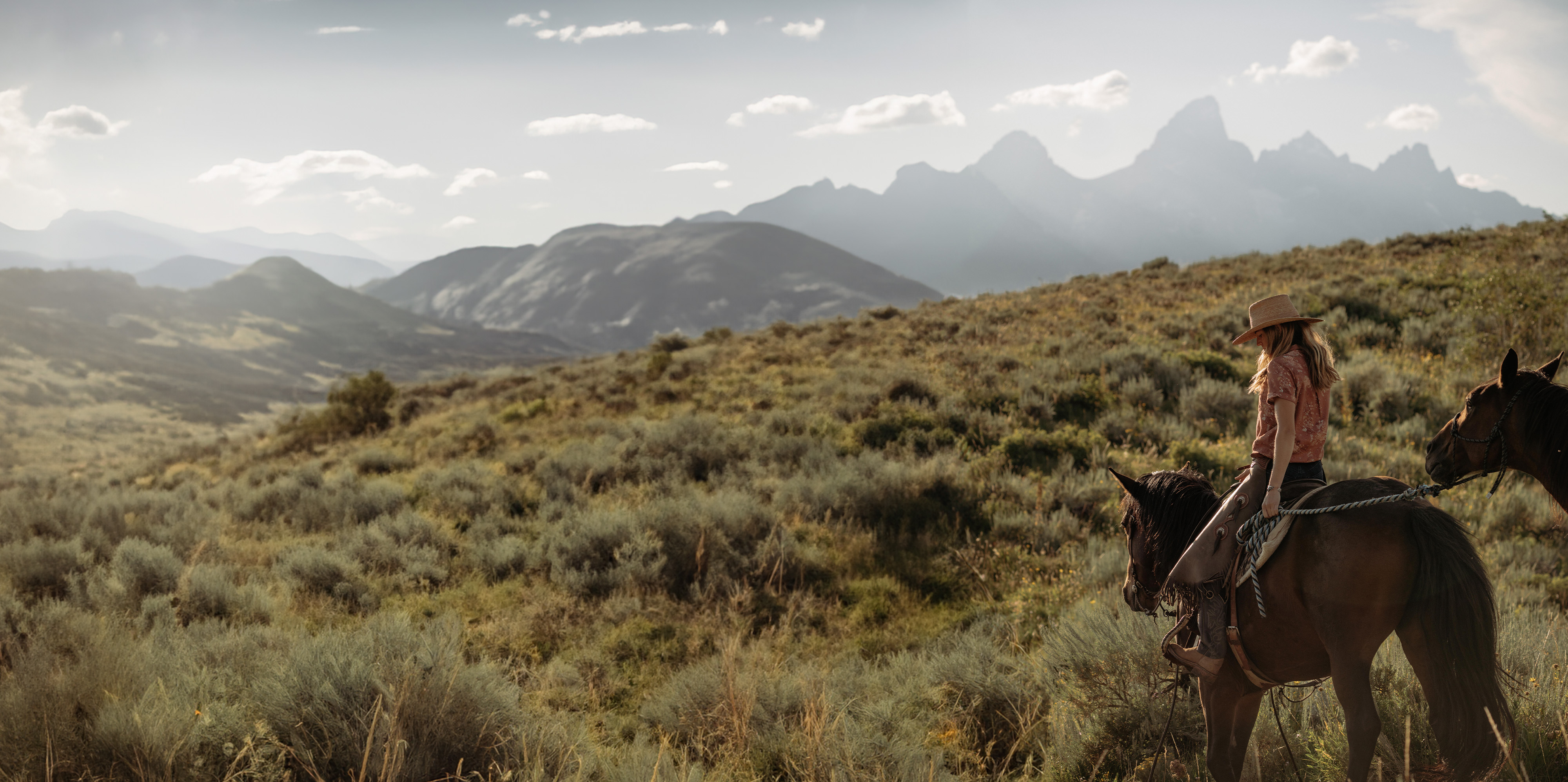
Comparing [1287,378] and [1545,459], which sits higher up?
[1287,378]

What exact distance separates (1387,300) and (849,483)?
50.8 ft

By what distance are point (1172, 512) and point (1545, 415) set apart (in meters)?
1.44

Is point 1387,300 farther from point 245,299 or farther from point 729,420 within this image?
point 245,299

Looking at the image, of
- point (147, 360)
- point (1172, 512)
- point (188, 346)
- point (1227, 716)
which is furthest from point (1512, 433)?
point (188, 346)

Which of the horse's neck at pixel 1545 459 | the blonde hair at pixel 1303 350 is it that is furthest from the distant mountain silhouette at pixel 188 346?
the horse's neck at pixel 1545 459

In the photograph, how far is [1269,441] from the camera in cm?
300

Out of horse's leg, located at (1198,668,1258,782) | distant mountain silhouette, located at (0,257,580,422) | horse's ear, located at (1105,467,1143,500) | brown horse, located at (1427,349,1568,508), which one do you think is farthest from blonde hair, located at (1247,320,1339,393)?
distant mountain silhouette, located at (0,257,580,422)

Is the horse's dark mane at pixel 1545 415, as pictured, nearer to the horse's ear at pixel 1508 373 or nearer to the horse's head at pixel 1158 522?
the horse's ear at pixel 1508 373

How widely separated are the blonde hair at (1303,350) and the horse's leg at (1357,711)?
1.19 meters

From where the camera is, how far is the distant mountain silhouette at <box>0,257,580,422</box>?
79.7 m

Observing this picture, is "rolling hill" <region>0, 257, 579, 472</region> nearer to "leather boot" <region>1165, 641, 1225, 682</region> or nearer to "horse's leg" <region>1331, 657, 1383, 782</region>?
"leather boot" <region>1165, 641, 1225, 682</region>

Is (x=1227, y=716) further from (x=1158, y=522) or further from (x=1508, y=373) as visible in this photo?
(x=1508, y=373)

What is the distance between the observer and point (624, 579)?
7.38 metres

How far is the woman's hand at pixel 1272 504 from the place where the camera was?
2.81 metres
